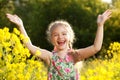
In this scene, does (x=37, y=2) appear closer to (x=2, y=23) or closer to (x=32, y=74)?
(x=2, y=23)

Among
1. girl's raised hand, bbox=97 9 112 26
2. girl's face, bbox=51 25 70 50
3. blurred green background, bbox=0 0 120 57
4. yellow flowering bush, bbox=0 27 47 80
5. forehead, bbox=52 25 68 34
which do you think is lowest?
blurred green background, bbox=0 0 120 57

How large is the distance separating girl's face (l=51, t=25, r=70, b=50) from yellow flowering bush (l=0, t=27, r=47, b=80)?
271 mm

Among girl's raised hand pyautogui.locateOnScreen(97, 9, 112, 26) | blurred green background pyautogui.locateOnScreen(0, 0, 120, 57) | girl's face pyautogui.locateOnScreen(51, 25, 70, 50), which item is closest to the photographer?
girl's raised hand pyautogui.locateOnScreen(97, 9, 112, 26)

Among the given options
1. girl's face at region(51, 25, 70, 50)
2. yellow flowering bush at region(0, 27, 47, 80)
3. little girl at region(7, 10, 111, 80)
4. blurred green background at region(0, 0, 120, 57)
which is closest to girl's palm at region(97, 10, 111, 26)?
little girl at region(7, 10, 111, 80)

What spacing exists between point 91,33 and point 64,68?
24.8m

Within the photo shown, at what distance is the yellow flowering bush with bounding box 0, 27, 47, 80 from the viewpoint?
5.25m

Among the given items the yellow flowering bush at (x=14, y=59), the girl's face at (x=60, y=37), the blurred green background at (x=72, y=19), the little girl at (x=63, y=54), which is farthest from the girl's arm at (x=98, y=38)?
the blurred green background at (x=72, y=19)

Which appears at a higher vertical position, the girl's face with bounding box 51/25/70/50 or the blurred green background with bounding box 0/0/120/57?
the girl's face with bounding box 51/25/70/50

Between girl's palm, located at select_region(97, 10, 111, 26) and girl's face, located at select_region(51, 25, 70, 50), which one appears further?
girl's face, located at select_region(51, 25, 70, 50)

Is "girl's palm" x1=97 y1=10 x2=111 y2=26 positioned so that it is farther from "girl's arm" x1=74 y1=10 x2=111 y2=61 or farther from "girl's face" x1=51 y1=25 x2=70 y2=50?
"girl's face" x1=51 y1=25 x2=70 y2=50

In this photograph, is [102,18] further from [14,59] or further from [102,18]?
[14,59]

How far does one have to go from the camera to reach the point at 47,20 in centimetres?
3130

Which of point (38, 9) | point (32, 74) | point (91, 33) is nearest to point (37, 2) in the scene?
point (38, 9)

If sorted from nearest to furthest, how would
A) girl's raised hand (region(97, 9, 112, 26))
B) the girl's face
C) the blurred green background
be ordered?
girl's raised hand (region(97, 9, 112, 26))
the girl's face
the blurred green background
